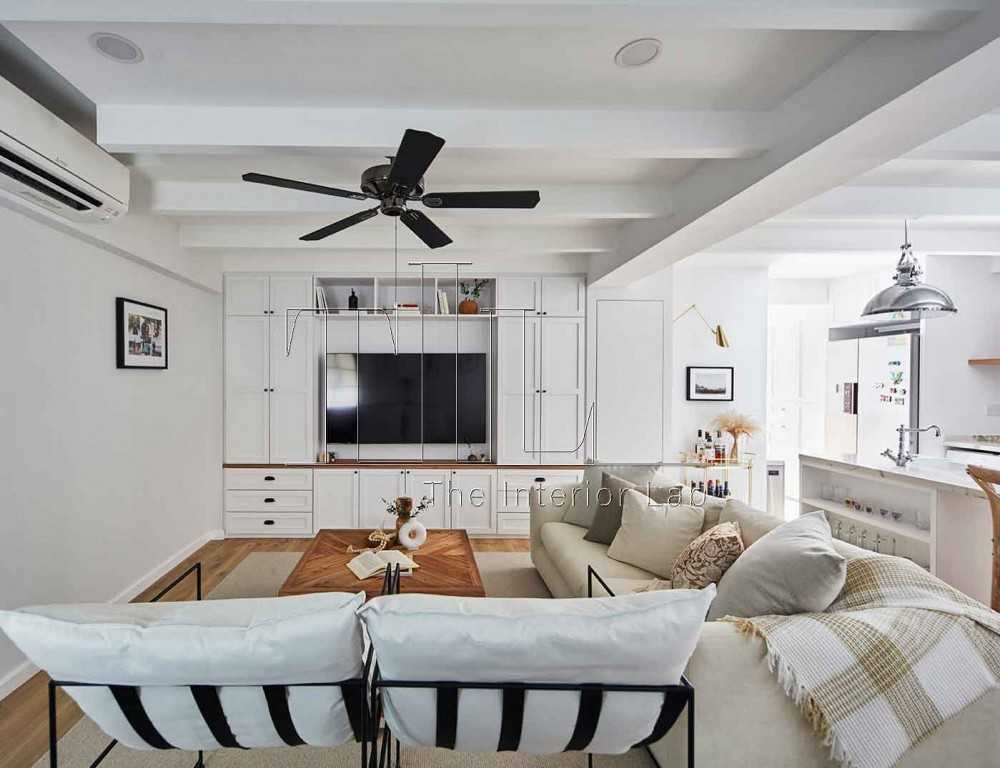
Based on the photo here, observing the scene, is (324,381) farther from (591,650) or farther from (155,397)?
(591,650)

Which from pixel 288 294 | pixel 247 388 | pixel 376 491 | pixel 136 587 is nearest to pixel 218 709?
pixel 136 587

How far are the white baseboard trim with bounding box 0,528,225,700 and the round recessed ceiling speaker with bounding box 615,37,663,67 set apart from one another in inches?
142

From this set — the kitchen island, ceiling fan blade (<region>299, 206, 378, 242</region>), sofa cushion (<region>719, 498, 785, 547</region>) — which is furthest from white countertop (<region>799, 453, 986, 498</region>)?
ceiling fan blade (<region>299, 206, 378, 242</region>)

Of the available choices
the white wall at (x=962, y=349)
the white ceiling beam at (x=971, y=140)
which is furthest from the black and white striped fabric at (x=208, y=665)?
the white wall at (x=962, y=349)

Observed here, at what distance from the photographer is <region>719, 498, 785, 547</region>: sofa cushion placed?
250 cm

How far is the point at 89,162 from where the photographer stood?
2602 millimetres

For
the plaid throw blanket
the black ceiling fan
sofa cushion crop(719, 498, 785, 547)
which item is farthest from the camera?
sofa cushion crop(719, 498, 785, 547)

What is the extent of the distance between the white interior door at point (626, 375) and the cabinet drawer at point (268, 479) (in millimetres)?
2609

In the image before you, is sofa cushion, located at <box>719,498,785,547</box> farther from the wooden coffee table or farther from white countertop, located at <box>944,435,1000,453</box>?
white countertop, located at <box>944,435,1000,453</box>

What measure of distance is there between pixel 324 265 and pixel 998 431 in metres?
6.50

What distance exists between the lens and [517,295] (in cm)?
526

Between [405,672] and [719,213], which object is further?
[719,213]

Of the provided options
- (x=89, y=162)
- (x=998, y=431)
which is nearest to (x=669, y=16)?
(x=89, y=162)

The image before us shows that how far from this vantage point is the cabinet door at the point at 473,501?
5.26 metres
